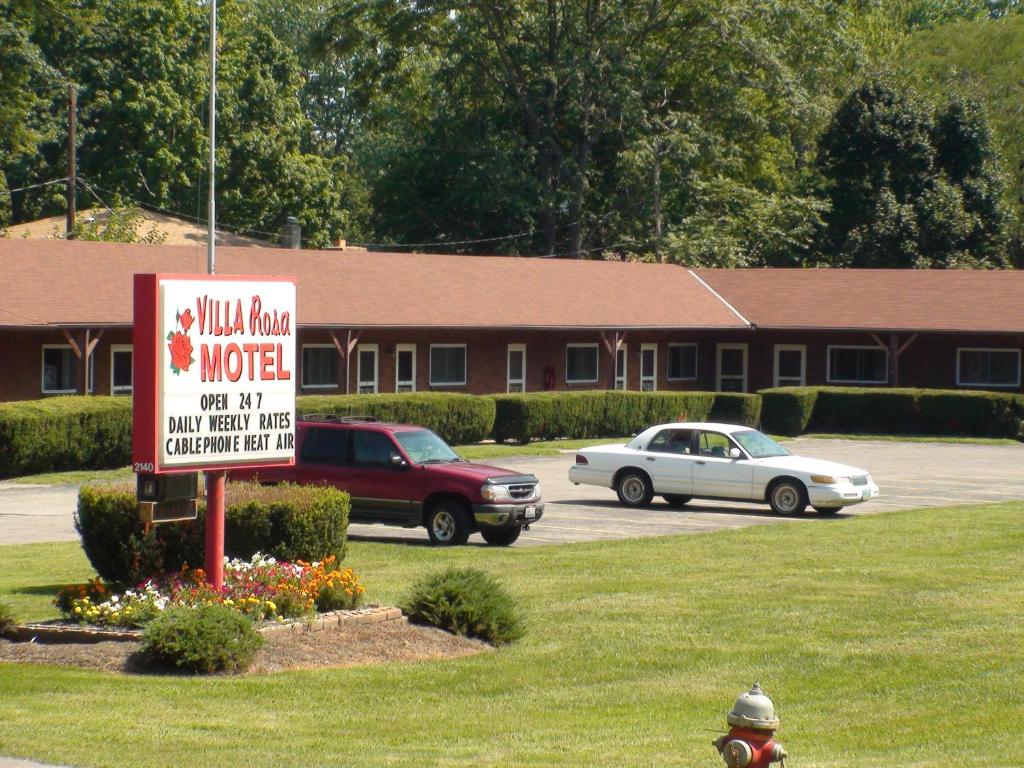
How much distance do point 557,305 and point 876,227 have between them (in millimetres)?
19979

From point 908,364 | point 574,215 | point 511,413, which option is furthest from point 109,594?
point 574,215

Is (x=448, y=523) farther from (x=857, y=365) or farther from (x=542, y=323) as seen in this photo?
(x=857, y=365)

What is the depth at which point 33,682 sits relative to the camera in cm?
1077

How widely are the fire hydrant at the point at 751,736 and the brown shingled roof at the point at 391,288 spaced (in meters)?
29.0

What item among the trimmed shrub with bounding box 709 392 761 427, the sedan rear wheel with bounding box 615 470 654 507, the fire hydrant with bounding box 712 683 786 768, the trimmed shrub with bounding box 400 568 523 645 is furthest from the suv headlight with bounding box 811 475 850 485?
the trimmed shrub with bounding box 709 392 761 427

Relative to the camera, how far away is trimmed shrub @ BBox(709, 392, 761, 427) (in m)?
45.6

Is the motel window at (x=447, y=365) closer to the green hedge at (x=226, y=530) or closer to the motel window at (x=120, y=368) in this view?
the motel window at (x=120, y=368)

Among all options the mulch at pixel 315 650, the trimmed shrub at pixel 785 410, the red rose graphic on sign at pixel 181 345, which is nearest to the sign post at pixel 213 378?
the red rose graphic on sign at pixel 181 345

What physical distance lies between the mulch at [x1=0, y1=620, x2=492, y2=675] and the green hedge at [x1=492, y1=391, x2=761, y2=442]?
27805mm

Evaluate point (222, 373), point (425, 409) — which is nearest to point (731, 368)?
point (425, 409)

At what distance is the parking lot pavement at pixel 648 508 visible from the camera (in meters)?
22.5

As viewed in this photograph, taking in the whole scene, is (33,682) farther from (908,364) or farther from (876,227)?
(876,227)

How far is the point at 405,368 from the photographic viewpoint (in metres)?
44.0

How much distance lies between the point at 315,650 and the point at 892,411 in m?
36.9
